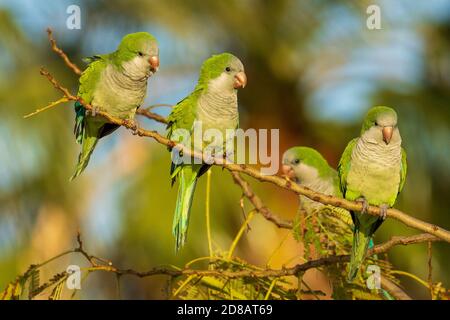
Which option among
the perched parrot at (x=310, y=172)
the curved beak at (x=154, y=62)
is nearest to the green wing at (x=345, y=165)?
the perched parrot at (x=310, y=172)

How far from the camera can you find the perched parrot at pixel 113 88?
13.1 ft

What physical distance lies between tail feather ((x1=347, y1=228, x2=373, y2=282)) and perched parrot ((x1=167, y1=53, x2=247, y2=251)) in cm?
102

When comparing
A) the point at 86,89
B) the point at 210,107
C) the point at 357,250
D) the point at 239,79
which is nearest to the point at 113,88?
the point at 86,89

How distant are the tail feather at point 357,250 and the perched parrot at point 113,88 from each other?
1.53 m

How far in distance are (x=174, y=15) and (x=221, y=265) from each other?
7.12m

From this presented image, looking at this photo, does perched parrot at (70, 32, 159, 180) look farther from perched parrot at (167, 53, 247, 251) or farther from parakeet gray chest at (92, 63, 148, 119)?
Answer: perched parrot at (167, 53, 247, 251)

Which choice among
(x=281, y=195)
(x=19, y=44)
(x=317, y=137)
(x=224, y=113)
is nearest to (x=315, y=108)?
(x=317, y=137)

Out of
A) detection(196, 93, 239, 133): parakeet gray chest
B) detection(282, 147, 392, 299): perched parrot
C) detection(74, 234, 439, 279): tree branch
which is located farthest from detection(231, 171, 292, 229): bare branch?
detection(74, 234, 439, 279): tree branch

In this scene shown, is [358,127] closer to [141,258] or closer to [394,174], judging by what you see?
[141,258]

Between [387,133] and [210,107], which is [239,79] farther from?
[387,133]

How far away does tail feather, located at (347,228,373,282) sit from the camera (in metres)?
3.55

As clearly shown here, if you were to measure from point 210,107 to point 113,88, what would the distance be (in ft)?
2.00

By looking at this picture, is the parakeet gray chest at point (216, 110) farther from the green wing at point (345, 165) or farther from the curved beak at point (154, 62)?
the green wing at point (345, 165)

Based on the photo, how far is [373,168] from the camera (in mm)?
3930
